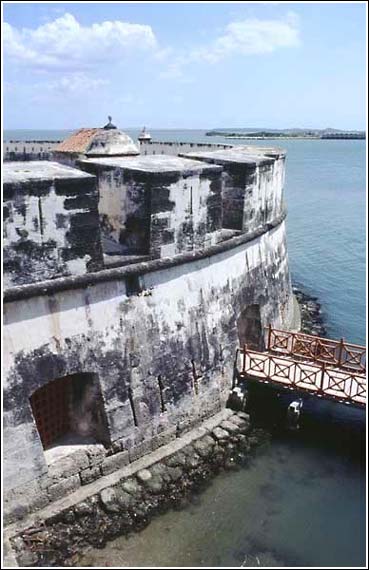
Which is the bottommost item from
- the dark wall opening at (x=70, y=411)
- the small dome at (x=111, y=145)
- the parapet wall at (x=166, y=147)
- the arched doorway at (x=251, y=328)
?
the dark wall opening at (x=70, y=411)

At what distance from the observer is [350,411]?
11.4 m

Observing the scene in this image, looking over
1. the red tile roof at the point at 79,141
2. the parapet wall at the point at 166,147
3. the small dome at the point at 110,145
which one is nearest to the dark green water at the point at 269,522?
the small dome at the point at 110,145

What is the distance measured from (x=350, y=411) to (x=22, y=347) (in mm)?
6937

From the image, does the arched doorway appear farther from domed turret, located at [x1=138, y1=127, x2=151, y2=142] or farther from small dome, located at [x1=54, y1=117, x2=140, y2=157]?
domed turret, located at [x1=138, y1=127, x2=151, y2=142]

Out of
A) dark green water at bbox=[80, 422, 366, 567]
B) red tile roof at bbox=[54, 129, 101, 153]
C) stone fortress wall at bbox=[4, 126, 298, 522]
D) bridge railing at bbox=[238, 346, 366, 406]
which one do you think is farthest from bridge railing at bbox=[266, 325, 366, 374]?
red tile roof at bbox=[54, 129, 101, 153]

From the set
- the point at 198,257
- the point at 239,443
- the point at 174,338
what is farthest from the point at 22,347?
the point at 239,443

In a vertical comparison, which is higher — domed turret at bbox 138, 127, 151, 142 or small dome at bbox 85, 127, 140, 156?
domed turret at bbox 138, 127, 151, 142

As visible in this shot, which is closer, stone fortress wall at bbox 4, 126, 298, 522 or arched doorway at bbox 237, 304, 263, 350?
stone fortress wall at bbox 4, 126, 298, 522

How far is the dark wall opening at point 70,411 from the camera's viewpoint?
8.59m

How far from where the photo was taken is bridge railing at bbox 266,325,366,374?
10.8m

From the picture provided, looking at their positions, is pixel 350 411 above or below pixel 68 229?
below

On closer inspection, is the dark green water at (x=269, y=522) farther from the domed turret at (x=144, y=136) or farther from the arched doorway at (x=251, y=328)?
the domed turret at (x=144, y=136)

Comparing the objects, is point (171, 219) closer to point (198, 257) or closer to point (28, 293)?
point (198, 257)

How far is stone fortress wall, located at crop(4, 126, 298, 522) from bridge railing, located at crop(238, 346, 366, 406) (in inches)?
21.8
